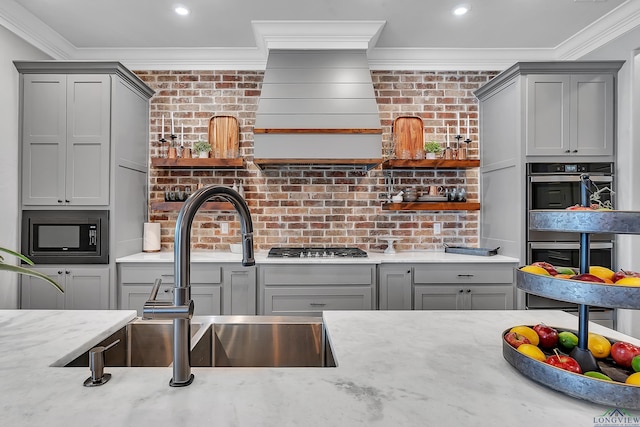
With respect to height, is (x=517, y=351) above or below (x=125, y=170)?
below

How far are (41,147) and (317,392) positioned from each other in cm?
329

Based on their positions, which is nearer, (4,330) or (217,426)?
(217,426)

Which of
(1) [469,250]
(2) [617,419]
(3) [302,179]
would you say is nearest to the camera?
(2) [617,419]

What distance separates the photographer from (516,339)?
2.99 ft

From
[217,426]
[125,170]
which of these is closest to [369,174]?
[125,170]


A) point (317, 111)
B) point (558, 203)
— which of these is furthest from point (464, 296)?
point (317, 111)

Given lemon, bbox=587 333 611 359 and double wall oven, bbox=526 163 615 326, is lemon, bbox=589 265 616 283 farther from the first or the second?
double wall oven, bbox=526 163 615 326

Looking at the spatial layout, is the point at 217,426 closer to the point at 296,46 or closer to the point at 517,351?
the point at 517,351

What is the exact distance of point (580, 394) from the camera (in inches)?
28.9

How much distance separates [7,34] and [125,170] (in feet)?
4.30

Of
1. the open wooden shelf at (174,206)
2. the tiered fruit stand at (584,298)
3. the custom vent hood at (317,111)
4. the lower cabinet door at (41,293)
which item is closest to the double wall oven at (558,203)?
the custom vent hood at (317,111)

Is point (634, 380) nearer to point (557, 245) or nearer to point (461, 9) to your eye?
point (557, 245)

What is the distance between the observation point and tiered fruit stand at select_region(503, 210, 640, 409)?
71cm

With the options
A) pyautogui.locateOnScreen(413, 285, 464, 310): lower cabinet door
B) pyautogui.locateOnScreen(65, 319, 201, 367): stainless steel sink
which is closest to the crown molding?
pyautogui.locateOnScreen(413, 285, 464, 310): lower cabinet door
